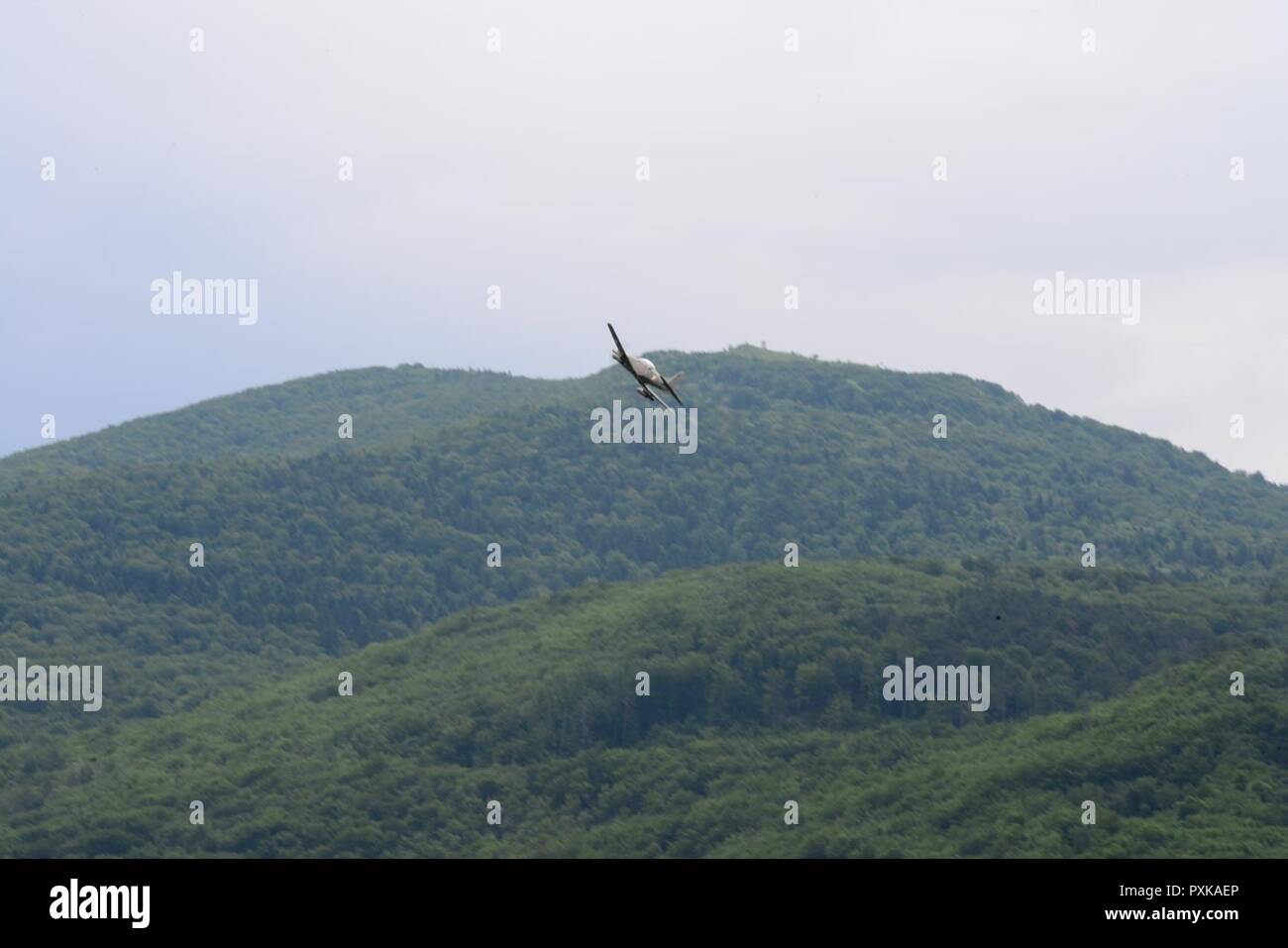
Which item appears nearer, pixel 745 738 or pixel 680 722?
pixel 745 738

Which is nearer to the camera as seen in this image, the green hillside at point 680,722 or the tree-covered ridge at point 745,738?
the tree-covered ridge at point 745,738

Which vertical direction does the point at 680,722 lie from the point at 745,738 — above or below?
above

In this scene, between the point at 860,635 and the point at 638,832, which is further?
the point at 860,635

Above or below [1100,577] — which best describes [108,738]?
below

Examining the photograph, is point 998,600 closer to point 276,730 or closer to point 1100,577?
point 1100,577

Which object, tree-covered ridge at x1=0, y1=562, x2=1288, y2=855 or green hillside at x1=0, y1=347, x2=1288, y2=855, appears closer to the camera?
tree-covered ridge at x1=0, y1=562, x2=1288, y2=855
